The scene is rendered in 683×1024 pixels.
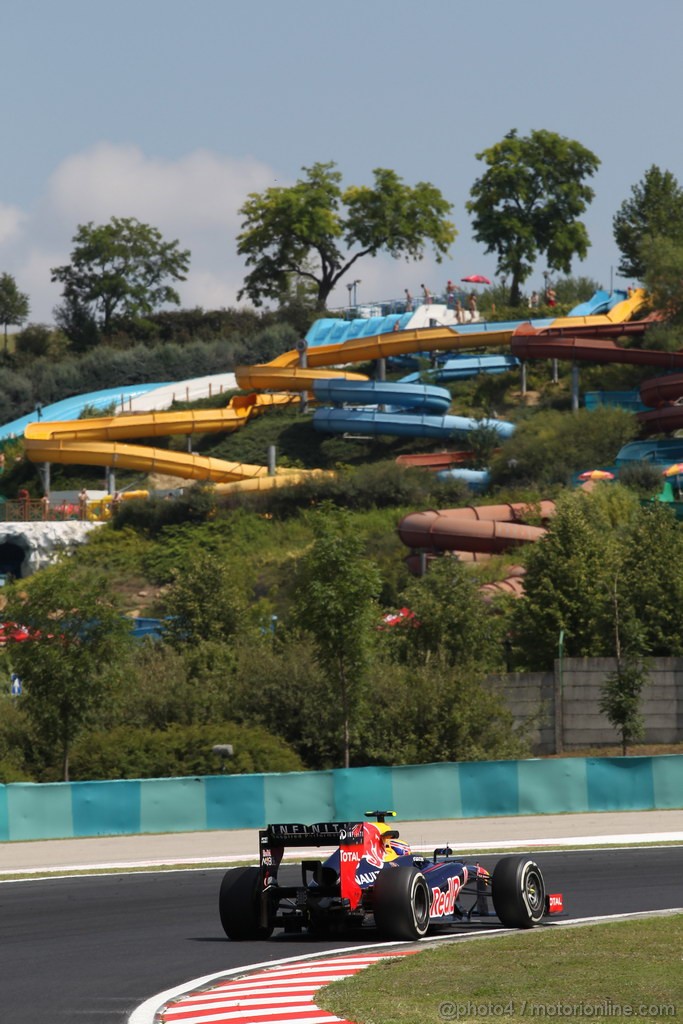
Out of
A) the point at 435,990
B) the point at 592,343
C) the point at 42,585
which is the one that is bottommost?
the point at 435,990

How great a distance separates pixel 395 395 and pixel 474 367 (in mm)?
10159

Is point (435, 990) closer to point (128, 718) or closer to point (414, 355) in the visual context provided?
point (128, 718)

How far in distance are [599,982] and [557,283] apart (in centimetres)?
10860

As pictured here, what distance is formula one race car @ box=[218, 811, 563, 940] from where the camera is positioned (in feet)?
54.7

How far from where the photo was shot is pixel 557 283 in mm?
119062

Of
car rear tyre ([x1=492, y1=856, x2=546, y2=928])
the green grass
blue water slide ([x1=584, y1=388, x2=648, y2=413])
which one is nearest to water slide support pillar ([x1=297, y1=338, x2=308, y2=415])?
blue water slide ([x1=584, y1=388, x2=648, y2=413])

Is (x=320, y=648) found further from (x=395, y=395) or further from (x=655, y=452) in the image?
(x=395, y=395)

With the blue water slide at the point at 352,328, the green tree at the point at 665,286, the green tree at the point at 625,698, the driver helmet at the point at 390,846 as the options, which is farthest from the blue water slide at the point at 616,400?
the driver helmet at the point at 390,846

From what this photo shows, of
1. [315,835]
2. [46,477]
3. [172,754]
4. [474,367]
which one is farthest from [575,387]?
[315,835]

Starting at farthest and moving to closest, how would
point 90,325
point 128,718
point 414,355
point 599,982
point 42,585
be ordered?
point 90,325, point 414,355, point 128,718, point 42,585, point 599,982

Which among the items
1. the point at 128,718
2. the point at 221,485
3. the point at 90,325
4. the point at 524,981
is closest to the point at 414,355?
the point at 221,485

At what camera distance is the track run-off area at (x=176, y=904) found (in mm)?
14609

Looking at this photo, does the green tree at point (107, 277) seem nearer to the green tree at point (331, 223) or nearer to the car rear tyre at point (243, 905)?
the green tree at point (331, 223)

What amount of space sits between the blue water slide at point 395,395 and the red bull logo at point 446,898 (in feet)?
229
